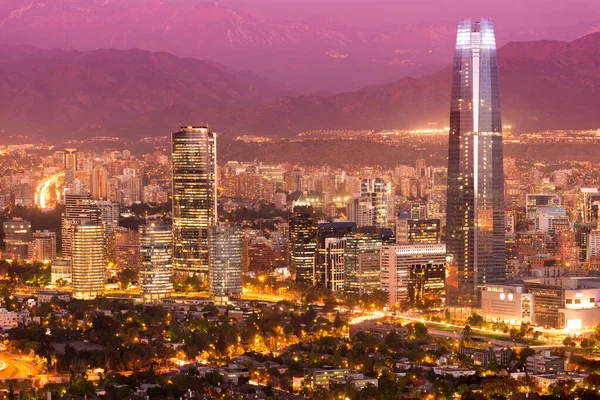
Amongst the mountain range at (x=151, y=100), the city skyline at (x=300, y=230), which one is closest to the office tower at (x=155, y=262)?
the city skyline at (x=300, y=230)

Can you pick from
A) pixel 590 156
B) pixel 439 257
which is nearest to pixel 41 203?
pixel 590 156

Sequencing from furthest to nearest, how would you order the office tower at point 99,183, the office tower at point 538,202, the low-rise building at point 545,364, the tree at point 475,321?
1. the office tower at point 99,183
2. the office tower at point 538,202
3. the tree at point 475,321
4. the low-rise building at point 545,364

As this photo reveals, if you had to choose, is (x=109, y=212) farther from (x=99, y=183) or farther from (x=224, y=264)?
(x=224, y=264)

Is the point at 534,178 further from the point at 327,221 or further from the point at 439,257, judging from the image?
the point at 439,257

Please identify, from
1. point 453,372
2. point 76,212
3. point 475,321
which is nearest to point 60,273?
point 76,212

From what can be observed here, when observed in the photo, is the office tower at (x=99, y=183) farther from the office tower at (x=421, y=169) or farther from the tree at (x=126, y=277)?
the tree at (x=126, y=277)

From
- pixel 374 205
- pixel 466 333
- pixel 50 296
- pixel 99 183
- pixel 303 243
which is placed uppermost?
pixel 99 183

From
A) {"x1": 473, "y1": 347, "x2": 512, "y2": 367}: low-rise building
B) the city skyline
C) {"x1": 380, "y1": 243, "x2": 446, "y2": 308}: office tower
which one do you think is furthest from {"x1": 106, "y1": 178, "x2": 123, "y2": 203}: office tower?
{"x1": 473, "y1": 347, "x2": 512, "y2": 367}: low-rise building
